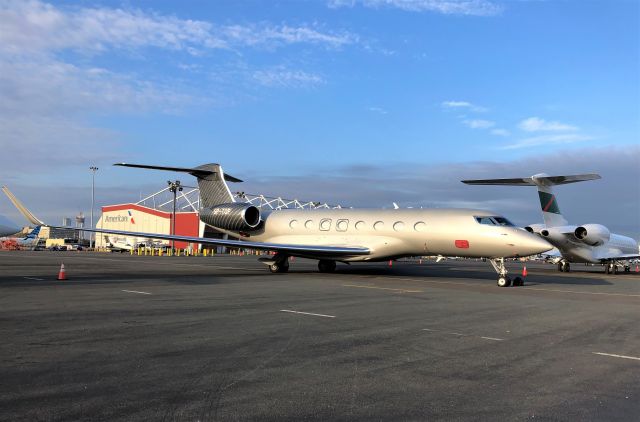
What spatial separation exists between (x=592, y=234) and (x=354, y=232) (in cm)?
1584


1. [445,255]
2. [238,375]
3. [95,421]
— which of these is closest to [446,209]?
[445,255]

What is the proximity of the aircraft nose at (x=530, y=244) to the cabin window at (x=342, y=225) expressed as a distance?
7865 millimetres

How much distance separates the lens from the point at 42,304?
425 inches

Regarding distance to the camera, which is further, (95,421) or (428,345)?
(428,345)

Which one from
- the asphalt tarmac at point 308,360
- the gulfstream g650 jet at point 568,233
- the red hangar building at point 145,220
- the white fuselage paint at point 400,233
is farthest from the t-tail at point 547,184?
the red hangar building at point 145,220

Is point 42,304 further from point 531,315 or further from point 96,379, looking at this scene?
point 531,315

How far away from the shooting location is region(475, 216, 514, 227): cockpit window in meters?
20.3

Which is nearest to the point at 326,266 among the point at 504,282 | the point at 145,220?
the point at 504,282

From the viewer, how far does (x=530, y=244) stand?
1889 cm

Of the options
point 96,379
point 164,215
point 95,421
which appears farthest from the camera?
point 164,215

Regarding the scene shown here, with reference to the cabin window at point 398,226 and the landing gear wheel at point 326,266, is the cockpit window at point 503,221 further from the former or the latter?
the landing gear wheel at point 326,266

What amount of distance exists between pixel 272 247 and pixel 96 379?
1728 centimetres

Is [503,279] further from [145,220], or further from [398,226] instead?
[145,220]

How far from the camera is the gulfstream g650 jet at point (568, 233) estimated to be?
30422 mm
